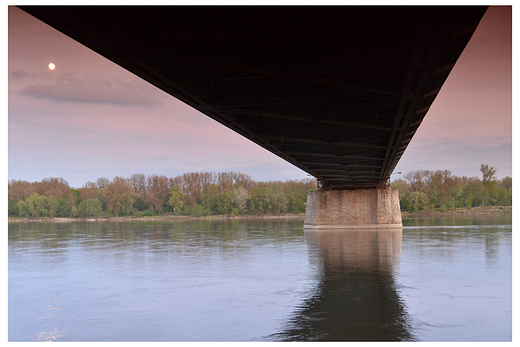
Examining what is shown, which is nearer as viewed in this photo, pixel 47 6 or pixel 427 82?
pixel 47 6

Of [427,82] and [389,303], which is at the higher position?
[427,82]

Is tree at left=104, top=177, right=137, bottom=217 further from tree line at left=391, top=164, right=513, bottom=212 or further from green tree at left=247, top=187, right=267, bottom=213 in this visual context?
tree line at left=391, top=164, right=513, bottom=212

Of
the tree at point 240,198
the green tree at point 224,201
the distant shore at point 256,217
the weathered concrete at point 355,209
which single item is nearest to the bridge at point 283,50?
the weathered concrete at point 355,209

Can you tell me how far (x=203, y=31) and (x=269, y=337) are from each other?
29.5 ft

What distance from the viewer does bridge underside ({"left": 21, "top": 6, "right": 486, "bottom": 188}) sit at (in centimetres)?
999

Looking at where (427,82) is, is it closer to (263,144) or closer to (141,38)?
(141,38)

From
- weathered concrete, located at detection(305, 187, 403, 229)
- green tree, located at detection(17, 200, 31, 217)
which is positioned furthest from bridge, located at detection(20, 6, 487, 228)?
green tree, located at detection(17, 200, 31, 217)

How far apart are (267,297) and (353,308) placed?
3868 millimetres

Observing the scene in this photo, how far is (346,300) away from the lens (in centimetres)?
1709

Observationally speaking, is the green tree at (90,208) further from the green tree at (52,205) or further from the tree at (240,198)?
the tree at (240,198)

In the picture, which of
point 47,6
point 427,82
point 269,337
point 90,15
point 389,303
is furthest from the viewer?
point 389,303

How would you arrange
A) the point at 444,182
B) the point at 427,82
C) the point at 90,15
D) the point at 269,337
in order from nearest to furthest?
the point at 90,15, the point at 269,337, the point at 427,82, the point at 444,182

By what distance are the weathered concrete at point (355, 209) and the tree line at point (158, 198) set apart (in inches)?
3151

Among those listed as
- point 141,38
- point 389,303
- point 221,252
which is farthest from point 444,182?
point 141,38
